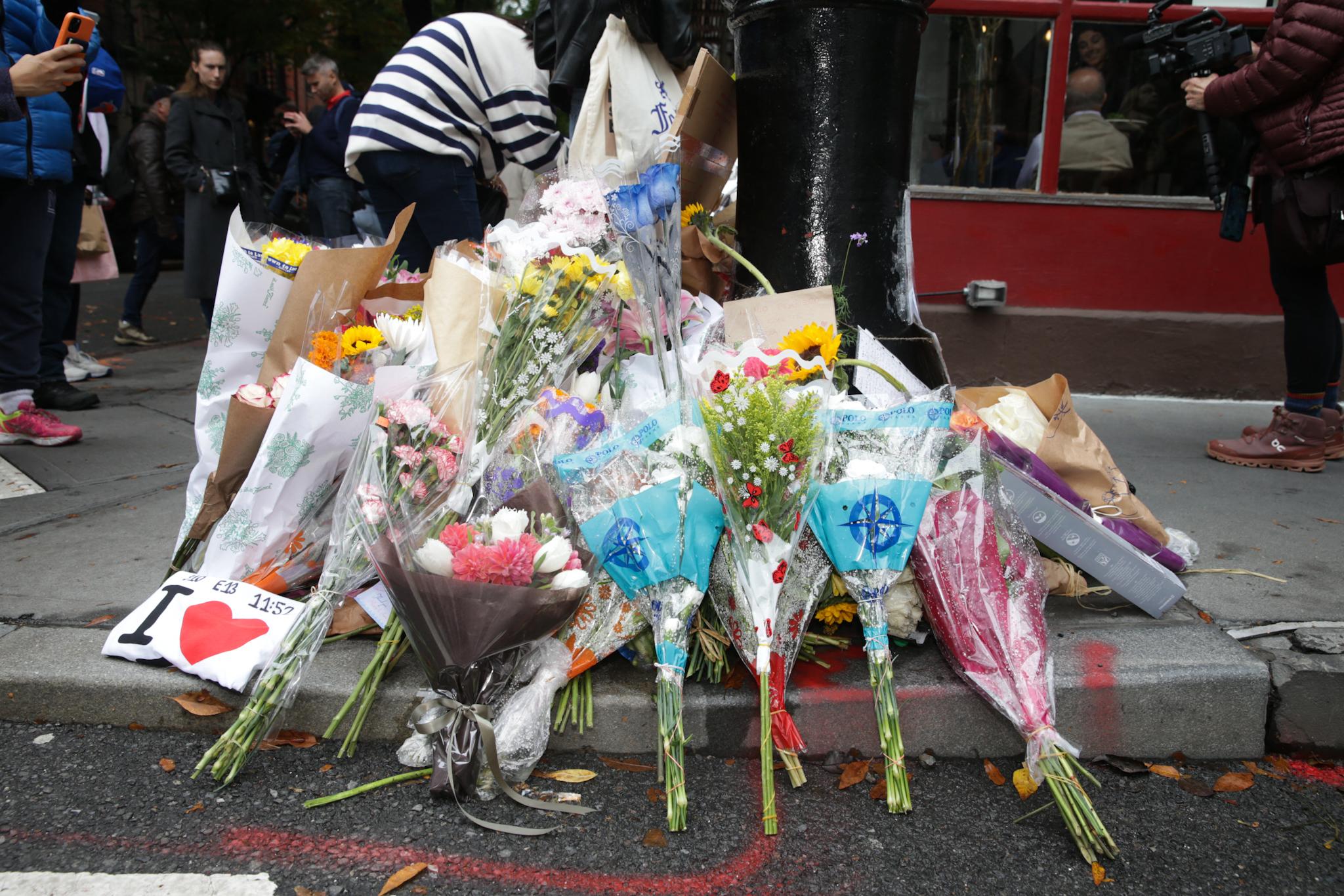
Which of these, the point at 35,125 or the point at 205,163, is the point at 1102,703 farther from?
the point at 205,163

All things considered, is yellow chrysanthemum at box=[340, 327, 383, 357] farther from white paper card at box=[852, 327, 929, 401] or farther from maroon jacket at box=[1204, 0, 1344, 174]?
maroon jacket at box=[1204, 0, 1344, 174]

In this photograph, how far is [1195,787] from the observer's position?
2.28m

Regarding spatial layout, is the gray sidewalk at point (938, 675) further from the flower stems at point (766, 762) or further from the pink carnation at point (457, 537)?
the pink carnation at point (457, 537)

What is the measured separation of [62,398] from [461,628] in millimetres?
4314

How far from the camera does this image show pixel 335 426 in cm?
253

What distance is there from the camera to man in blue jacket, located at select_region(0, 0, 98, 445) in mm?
4215

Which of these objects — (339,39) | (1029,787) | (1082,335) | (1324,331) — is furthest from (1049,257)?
(339,39)

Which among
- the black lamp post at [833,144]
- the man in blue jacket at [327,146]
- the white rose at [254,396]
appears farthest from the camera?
the man in blue jacket at [327,146]

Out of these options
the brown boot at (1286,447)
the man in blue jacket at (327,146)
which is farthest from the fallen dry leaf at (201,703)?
the man in blue jacket at (327,146)

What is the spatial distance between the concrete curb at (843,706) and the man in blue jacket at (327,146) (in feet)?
17.5

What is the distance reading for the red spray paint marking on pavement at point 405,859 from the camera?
193 centimetres

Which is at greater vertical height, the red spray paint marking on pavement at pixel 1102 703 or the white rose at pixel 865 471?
the white rose at pixel 865 471

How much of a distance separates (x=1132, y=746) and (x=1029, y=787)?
37cm

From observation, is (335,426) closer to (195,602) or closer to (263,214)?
(195,602)
